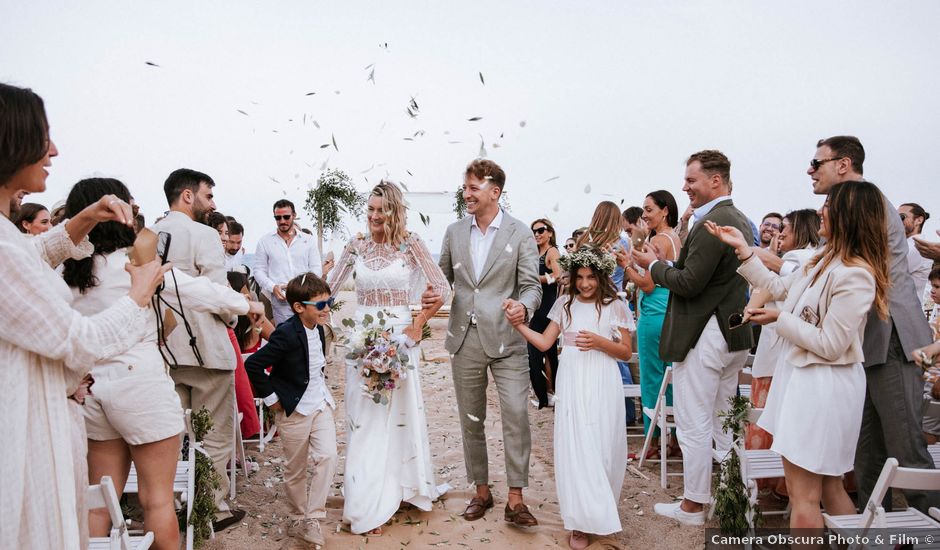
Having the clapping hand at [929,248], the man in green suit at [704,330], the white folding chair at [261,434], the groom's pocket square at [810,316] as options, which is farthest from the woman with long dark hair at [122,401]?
the clapping hand at [929,248]

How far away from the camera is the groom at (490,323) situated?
5027 millimetres

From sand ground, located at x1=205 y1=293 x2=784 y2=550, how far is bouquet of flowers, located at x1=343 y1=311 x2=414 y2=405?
1.08 meters

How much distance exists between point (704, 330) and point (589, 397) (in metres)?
1.15

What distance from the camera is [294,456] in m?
4.74

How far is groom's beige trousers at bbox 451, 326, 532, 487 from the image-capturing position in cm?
502

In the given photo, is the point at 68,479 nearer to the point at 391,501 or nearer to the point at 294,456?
the point at 294,456

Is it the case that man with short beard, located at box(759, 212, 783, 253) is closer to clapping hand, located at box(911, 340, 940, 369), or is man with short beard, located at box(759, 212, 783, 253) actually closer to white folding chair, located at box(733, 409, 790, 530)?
white folding chair, located at box(733, 409, 790, 530)

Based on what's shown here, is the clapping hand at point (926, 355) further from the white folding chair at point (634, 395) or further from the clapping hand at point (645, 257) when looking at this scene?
the white folding chair at point (634, 395)

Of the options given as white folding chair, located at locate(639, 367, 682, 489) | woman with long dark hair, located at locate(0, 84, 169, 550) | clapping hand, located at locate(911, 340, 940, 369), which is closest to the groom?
white folding chair, located at locate(639, 367, 682, 489)

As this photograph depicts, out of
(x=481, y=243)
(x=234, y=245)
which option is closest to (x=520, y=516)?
(x=481, y=243)

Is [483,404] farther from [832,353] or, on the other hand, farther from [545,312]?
[545,312]

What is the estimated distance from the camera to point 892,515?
360 cm

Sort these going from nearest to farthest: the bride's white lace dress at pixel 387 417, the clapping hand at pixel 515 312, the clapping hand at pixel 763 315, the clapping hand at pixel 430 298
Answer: the clapping hand at pixel 763 315
the clapping hand at pixel 515 312
the bride's white lace dress at pixel 387 417
the clapping hand at pixel 430 298

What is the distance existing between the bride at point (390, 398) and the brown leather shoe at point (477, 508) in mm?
323
